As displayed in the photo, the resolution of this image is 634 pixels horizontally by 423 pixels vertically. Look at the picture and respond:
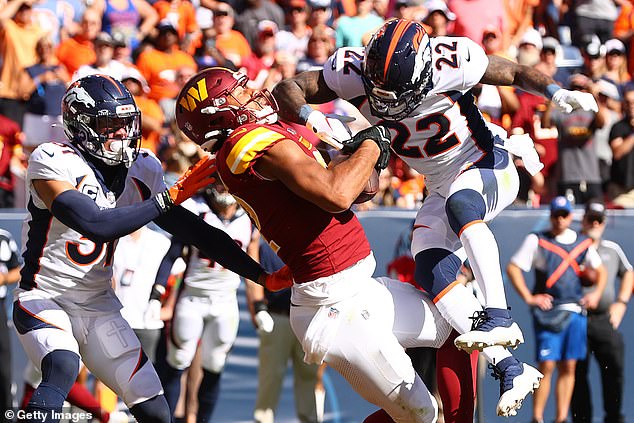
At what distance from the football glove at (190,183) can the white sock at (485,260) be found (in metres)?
1.23

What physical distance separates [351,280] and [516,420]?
3821 millimetres

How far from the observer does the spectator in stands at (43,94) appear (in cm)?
924

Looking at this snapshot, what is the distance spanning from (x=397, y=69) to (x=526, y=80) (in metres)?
0.78

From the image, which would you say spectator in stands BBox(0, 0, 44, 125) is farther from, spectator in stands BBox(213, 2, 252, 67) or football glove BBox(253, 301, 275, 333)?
football glove BBox(253, 301, 275, 333)

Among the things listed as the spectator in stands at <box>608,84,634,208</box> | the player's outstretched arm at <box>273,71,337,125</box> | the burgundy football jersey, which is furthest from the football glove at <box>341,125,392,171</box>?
the spectator in stands at <box>608,84,634,208</box>

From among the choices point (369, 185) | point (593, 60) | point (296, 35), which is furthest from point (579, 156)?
point (369, 185)

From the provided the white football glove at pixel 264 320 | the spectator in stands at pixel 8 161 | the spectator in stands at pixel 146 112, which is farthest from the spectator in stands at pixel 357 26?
the white football glove at pixel 264 320

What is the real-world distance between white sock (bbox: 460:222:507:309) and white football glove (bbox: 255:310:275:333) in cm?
302

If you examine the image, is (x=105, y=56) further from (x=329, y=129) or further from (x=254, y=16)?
(x=329, y=129)

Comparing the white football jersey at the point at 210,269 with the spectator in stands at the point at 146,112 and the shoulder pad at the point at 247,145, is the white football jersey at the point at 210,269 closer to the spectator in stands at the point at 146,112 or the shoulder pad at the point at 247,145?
the spectator in stands at the point at 146,112

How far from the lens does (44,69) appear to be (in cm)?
989

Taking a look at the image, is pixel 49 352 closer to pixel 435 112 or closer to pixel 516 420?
pixel 435 112

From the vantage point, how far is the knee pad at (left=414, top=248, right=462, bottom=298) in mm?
5363

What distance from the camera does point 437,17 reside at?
1018 centimetres
